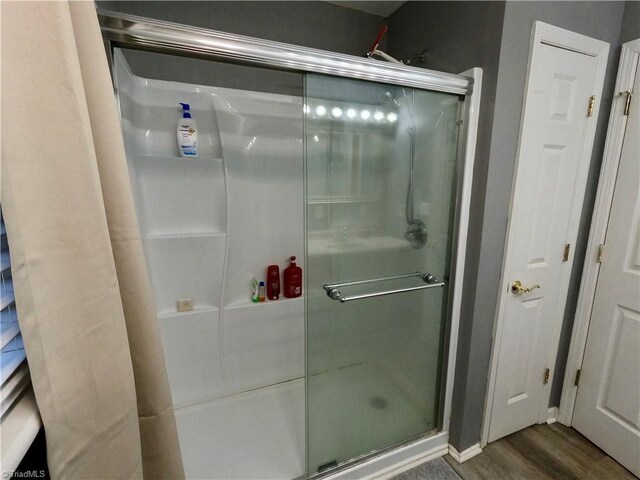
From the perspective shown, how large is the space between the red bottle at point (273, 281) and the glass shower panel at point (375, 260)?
1.98 ft

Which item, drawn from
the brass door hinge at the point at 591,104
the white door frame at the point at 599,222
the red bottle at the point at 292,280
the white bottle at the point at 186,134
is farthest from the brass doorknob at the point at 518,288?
the white bottle at the point at 186,134

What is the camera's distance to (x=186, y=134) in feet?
5.07

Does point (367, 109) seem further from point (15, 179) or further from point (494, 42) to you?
point (15, 179)

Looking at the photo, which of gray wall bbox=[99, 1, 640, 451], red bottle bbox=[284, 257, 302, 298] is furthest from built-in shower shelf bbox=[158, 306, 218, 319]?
gray wall bbox=[99, 1, 640, 451]

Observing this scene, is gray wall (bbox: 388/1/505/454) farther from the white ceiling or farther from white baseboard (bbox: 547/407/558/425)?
white baseboard (bbox: 547/407/558/425)

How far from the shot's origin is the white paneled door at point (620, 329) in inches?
55.1

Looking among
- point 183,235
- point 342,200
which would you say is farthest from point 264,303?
point 342,200

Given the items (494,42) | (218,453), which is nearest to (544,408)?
(218,453)

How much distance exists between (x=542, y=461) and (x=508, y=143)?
5.45ft

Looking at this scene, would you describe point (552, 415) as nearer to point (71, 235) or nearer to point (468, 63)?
point (468, 63)

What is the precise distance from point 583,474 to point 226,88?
279cm

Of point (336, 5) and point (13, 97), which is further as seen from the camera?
point (336, 5)

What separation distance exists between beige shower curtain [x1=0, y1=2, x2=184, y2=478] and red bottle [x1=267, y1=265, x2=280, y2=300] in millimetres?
1221

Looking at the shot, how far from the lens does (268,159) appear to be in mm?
1749
